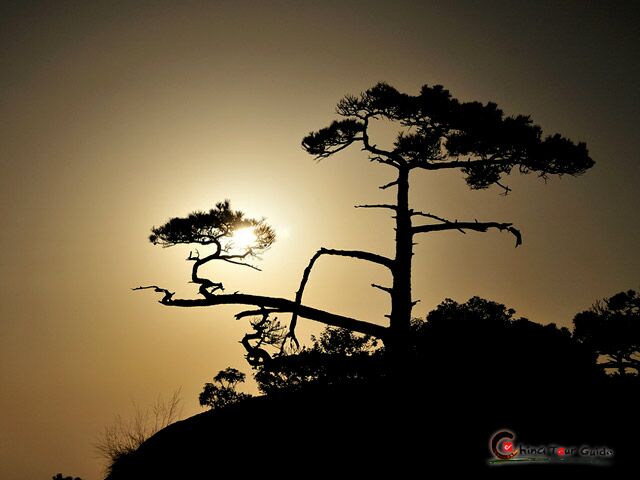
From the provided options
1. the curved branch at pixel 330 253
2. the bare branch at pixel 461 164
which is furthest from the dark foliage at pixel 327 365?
the bare branch at pixel 461 164

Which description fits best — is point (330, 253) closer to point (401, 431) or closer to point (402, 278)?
point (402, 278)

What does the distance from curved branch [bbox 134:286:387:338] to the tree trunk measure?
414 millimetres

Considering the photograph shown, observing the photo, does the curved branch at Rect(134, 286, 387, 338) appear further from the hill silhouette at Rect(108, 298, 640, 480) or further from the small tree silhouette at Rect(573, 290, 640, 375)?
the small tree silhouette at Rect(573, 290, 640, 375)

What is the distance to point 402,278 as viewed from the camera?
11.5m

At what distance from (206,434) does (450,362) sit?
430 centimetres

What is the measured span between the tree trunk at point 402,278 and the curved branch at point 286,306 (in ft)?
1.36

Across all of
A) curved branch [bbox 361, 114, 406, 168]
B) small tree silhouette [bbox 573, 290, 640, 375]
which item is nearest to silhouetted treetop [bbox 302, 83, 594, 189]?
curved branch [bbox 361, 114, 406, 168]

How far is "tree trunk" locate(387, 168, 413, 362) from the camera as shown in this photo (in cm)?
1063

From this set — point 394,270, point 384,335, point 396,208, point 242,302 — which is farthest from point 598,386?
point 242,302

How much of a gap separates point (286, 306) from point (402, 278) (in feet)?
9.13

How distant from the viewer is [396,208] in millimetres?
12023

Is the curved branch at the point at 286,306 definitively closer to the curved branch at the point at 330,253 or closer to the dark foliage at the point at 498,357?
the curved branch at the point at 330,253

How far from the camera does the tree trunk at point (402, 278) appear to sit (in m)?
10.6

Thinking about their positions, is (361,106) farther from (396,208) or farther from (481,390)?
(481,390)
